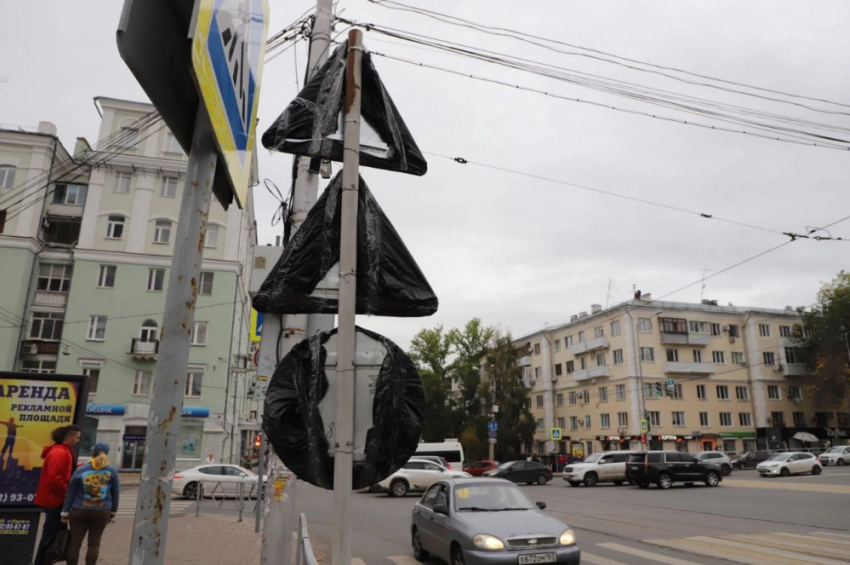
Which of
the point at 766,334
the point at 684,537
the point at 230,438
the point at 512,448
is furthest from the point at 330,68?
the point at 766,334

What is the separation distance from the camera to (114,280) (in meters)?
36.7

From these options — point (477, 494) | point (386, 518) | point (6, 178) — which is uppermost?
point (6, 178)

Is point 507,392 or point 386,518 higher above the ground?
point 507,392

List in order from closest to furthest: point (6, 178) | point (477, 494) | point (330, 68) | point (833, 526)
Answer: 1. point (330, 68)
2. point (477, 494)
3. point (833, 526)
4. point (6, 178)

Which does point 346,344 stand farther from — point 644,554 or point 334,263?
point 644,554

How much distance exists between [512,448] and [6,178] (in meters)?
43.9

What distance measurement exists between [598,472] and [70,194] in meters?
38.1

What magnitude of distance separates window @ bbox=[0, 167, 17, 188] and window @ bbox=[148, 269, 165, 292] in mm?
10117

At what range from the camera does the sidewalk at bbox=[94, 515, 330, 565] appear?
9.41 meters

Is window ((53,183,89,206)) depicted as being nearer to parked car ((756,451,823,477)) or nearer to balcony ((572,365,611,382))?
balcony ((572,365,611,382))

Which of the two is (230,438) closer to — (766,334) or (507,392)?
(507,392)

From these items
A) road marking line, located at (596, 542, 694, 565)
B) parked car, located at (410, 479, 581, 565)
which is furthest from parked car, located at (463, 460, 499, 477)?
parked car, located at (410, 479, 581, 565)

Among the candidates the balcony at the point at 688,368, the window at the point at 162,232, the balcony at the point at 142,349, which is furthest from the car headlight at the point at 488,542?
the balcony at the point at 688,368

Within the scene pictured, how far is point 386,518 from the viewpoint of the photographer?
16109 mm
